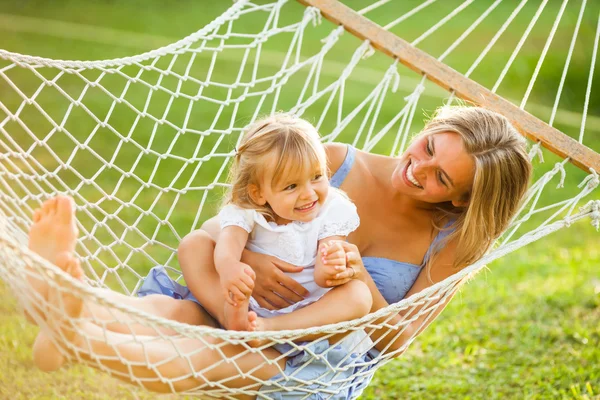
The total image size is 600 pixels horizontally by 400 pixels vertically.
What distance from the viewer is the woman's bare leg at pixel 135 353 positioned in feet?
4.64

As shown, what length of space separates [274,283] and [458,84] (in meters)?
0.84

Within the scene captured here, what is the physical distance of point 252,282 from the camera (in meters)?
1.60

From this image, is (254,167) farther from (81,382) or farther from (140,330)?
(81,382)

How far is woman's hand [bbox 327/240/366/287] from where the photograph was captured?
1.67m

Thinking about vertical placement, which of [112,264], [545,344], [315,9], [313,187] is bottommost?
[545,344]

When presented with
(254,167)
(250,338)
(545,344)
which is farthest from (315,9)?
(545,344)

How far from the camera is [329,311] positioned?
1670 mm

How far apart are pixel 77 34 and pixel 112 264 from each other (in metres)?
3.53

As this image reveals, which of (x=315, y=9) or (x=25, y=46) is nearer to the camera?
(x=315, y=9)

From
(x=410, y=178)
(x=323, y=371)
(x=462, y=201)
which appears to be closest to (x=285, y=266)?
(x=323, y=371)

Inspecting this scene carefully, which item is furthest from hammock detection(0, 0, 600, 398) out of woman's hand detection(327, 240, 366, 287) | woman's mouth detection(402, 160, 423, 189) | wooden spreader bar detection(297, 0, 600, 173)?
woman's mouth detection(402, 160, 423, 189)

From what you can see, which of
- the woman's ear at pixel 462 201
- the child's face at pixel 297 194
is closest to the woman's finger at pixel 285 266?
the child's face at pixel 297 194

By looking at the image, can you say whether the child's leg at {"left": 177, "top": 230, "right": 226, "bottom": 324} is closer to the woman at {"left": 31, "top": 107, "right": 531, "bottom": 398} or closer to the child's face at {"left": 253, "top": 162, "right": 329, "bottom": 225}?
the woman at {"left": 31, "top": 107, "right": 531, "bottom": 398}

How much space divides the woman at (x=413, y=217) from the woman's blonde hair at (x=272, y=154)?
0.47ft
